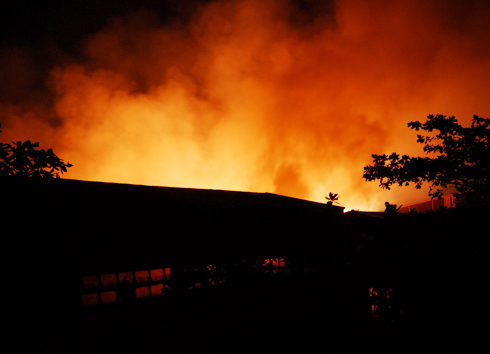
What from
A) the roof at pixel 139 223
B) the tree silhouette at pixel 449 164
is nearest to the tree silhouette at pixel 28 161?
the roof at pixel 139 223

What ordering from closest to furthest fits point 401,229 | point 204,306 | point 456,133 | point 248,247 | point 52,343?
point 401,229
point 204,306
point 52,343
point 456,133
point 248,247

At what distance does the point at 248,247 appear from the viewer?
9664 millimetres

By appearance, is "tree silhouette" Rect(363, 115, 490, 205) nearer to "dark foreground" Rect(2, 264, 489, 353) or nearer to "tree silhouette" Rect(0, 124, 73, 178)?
"dark foreground" Rect(2, 264, 489, 353)

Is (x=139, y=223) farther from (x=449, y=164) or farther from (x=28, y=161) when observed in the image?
(x=449, y=164)

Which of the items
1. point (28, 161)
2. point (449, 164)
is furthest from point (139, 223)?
point (449, 164)

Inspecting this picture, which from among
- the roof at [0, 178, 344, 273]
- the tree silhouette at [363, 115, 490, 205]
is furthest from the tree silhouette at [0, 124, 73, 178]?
the tree silhouette at [363, 115, 490, 205]

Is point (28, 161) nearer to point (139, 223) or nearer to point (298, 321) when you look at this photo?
point (139, 223)

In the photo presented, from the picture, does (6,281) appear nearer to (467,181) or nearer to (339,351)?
(339,351)

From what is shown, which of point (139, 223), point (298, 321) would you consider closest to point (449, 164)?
point (298, 321)

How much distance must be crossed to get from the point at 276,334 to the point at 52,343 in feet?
18.1

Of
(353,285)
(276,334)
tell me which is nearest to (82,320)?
(276,334)

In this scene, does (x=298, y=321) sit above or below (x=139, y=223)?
below

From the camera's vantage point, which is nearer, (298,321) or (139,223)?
(298,321)

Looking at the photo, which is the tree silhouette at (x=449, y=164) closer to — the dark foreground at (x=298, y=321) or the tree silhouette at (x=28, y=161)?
the dark foreground at (x=298, y=321)
